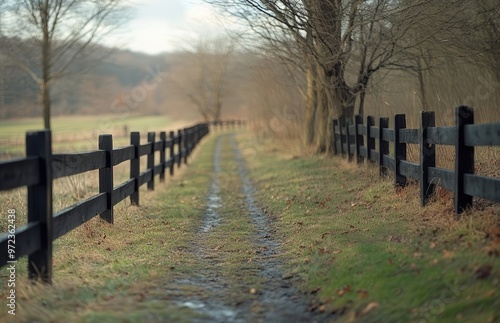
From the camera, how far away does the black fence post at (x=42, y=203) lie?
515cm

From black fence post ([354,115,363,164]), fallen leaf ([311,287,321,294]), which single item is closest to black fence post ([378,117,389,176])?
black fence post ([354,115,363,164])

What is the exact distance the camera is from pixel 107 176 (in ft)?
26.4

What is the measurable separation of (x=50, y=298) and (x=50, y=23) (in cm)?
1736

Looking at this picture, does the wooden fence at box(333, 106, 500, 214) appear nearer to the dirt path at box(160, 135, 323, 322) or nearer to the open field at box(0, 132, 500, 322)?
the open field at box(0, 132, 500, 322)

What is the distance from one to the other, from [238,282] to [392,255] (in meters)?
1.62

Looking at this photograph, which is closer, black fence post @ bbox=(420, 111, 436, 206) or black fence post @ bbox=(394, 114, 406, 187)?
black fence post @ bbox=(420, 111, 436, 206)

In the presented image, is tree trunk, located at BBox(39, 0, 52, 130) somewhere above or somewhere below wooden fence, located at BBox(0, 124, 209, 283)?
above

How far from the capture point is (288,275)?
19.8 ft

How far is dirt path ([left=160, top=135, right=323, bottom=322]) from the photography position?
4.74m

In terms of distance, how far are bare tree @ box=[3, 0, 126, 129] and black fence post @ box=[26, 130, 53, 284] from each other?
1512cm

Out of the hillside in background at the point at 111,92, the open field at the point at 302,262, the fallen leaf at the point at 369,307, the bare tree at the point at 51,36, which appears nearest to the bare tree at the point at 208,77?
the hillside in background at the point at 111,92

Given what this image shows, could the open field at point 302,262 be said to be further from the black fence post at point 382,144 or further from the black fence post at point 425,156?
the black fence post at point 382,144

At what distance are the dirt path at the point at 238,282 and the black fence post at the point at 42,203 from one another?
4.09 feet

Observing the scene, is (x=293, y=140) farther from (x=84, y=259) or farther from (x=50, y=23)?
(x=84, y=259)
